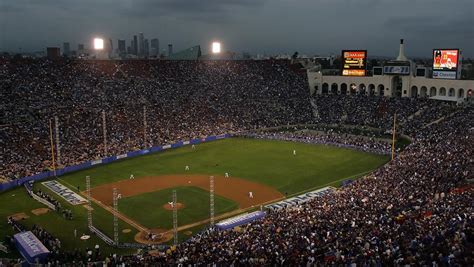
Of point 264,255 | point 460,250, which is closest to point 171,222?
point 264,255

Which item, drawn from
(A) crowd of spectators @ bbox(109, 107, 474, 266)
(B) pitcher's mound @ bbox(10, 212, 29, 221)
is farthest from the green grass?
(A) crowd of spectators @ bbox(109, 107, 474, 266)

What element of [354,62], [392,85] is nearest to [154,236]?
[354,62]

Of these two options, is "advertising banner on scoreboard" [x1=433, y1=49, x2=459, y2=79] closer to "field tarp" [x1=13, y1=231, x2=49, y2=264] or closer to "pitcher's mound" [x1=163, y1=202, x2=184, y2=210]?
"pitcher's mound" [x1=163, y1=202, x2=184, y2=210]

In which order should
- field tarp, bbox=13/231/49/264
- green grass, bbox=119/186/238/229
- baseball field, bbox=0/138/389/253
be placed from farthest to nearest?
green grass, bbox=119/186/238/229, baseball field, bbox=0/138/389/253, field tarp, bbox=13/231/49/264

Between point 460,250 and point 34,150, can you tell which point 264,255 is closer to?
point 460,250

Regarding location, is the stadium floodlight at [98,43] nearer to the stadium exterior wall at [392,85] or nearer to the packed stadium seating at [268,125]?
the packed stadium seating at [268,125]

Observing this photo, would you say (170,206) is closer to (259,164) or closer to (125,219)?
(125,219)

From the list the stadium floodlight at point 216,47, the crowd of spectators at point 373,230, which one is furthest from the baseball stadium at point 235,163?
the stadium floodlight at point 216,47
